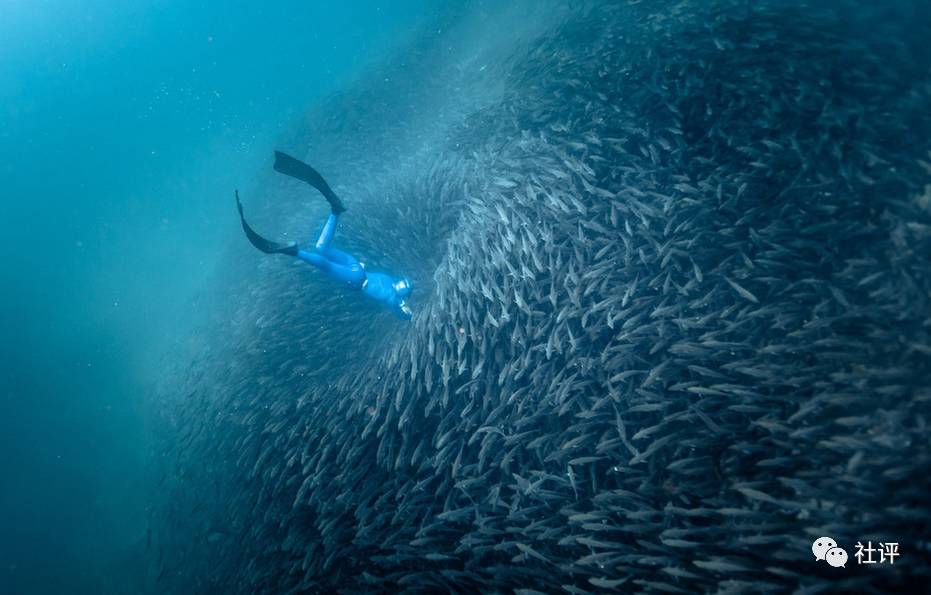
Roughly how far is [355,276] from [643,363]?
4.74 metres

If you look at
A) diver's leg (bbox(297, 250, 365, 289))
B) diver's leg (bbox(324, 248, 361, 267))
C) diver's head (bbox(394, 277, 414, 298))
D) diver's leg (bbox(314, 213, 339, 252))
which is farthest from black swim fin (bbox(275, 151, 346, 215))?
diver's head (bbox(394, 277, 414, 298))

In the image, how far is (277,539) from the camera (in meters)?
5.90

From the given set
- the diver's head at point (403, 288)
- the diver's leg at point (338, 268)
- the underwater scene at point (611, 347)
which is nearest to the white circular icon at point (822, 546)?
the underwater scene at point (611, 347)

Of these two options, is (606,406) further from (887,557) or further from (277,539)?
(277,539)

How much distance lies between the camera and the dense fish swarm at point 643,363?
348cm

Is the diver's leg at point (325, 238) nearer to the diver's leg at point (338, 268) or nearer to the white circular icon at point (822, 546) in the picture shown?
the diver's leg at point (338, 268)

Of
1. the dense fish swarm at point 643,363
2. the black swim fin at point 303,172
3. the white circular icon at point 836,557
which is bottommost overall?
the white circular icon at point 836,557

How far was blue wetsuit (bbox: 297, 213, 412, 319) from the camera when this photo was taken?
7377 millimetres

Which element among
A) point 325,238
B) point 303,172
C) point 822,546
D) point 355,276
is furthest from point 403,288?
point 822,546

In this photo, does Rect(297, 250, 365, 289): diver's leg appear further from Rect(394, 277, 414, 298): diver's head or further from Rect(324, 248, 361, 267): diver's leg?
Rect(394, 277, 414, 298): diver's head

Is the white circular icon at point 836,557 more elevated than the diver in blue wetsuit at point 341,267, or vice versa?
the diver in blue wetsuit at point 341,267

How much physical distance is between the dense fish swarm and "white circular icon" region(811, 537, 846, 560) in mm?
34

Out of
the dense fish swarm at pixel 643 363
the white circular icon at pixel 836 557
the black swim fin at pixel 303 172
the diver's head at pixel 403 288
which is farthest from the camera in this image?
the diver's head at pixel 403 288

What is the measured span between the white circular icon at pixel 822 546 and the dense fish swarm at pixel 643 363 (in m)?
0.03
